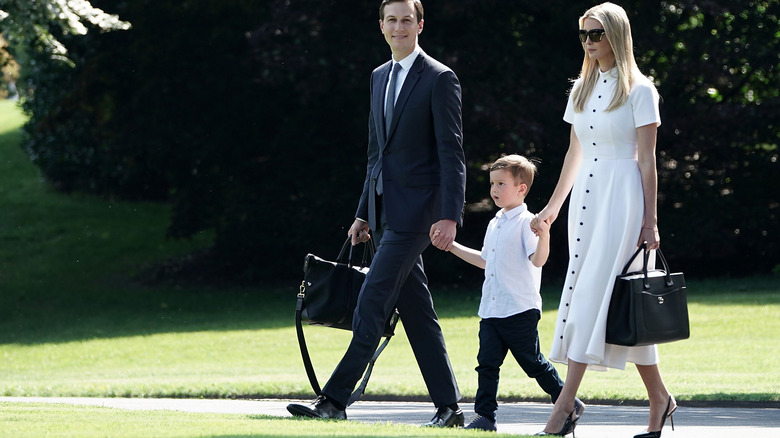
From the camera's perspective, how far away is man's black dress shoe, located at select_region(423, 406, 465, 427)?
6.50 m

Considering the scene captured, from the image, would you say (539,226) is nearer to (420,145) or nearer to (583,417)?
(420,145)

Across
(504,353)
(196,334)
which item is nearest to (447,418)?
(504,353)

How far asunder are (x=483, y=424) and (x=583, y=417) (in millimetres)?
1529

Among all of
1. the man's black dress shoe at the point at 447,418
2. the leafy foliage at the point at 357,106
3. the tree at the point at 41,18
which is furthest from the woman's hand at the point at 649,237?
the leafy foliage at the point at 357,106

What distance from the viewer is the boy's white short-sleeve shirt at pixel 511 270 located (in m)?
6.55

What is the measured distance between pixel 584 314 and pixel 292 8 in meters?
15.4

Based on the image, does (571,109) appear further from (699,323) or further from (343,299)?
(699,323)

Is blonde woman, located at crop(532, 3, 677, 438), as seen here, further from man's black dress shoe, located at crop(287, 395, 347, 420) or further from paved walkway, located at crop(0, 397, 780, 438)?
man's black dress shoe, located at crop(287, 395, 347, 420)

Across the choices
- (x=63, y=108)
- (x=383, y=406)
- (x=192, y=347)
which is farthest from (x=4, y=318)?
(x=383, y=406)

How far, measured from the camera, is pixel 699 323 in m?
16.2

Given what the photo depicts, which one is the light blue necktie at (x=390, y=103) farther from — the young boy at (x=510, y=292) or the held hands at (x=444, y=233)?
the young boy at (x=510, y=292)

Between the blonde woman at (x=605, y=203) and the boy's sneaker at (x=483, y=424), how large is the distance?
15.2 inches

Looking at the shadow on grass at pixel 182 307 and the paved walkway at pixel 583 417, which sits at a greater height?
the paved walkway at pixel 583 417

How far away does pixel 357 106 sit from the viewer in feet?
70.5
